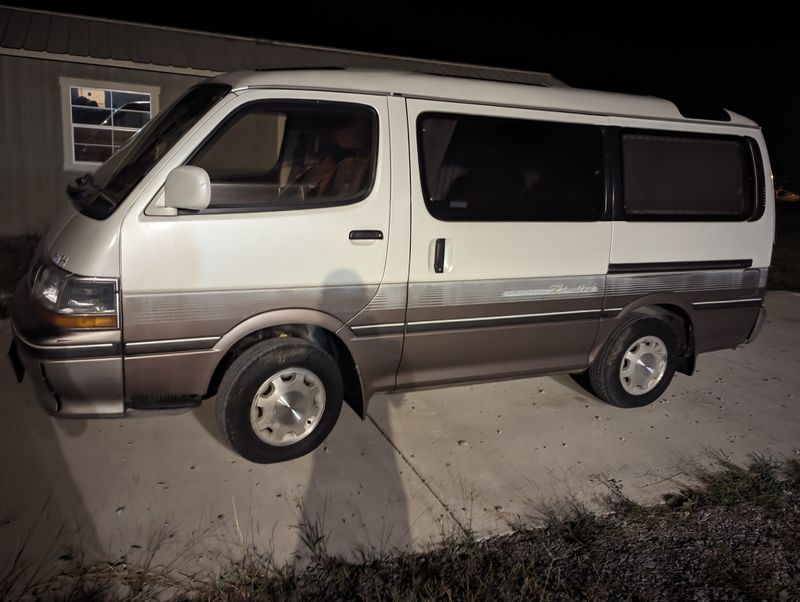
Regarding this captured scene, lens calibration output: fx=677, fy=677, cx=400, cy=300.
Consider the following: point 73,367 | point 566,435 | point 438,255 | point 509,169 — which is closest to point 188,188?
point 73,367

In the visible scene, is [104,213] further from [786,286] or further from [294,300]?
[786,286]

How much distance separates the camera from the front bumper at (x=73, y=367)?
134 inches

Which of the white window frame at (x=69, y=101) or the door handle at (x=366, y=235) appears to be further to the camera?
the white window frame at (x=69, y=101)

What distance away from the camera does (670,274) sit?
4930 mm

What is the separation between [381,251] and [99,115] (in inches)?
328

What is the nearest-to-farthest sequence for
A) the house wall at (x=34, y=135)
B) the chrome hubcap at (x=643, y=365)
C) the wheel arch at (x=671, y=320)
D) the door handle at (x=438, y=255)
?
the door handle at (x=438, y=255) → the wheel arch at (x=671, y=320) → the chrome hubcap at (x=643, y=365) → the house wall at (x=34, y=135)

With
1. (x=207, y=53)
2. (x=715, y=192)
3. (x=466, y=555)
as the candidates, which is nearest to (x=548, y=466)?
(x=466, y=555)

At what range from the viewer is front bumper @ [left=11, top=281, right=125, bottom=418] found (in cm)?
341

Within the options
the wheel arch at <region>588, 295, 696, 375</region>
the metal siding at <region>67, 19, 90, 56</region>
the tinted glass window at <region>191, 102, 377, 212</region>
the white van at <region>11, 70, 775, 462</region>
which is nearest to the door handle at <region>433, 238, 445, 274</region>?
the white van at <region>11, 70, 775, 462</region>

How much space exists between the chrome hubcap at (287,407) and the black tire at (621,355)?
7.19ft

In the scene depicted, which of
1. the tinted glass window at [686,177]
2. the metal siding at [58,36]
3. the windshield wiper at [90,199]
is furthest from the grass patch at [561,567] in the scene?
the metal siding at [58,36]

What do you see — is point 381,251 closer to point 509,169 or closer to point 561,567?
point 509,169

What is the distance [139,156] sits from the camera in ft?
12.6

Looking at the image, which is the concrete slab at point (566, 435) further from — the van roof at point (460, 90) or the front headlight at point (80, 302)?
the van roof at point (460, 90)
